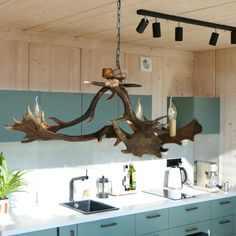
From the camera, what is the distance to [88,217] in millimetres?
3973

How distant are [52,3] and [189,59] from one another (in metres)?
2.86

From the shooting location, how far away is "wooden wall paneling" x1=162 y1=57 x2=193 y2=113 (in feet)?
17.6

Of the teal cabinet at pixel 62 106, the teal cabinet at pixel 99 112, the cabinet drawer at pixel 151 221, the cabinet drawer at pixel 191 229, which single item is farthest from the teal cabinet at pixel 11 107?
the cabinet drawer at pixel 191 229

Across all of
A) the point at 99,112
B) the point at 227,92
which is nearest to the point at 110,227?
the point at 99,112

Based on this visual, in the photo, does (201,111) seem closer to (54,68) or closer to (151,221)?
(151,221)

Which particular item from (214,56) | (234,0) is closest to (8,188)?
(234,0)

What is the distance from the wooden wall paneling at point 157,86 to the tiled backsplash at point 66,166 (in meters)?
0.59

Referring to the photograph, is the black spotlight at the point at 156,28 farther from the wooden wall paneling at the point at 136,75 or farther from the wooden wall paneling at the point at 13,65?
the wooden wall paneling at the point at 136,75

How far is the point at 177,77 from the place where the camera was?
5469 mm

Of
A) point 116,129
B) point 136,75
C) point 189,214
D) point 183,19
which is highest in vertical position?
point 183,19

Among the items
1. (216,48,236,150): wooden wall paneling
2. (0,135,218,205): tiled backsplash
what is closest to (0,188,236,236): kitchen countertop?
(0,135,218,205): tiled backsplash

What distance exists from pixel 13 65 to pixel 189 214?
2411mm

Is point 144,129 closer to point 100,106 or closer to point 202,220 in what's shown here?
point 100,106

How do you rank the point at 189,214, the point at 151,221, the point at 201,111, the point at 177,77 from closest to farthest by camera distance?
1. the point at 151,221
2. the point at 189,214
3. the point at 201,111
4. the point at 177,77
